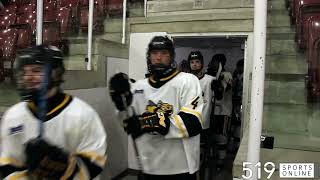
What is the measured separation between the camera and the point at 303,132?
1.67 meters

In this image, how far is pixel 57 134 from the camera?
1.08 m

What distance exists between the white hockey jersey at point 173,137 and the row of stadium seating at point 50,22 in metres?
0.87

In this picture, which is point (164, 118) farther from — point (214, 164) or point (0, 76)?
point (214, 164)

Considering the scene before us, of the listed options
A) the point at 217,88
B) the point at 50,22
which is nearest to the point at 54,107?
the point at 50,22

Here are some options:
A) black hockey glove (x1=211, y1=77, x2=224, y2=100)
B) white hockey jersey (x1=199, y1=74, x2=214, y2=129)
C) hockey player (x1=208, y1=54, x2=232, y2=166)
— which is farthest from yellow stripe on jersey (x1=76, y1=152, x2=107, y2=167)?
hockey player (x1=208, y1=54, x2=232, y2=166)

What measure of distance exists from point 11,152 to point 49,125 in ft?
0.49

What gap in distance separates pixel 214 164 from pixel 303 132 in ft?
6.61

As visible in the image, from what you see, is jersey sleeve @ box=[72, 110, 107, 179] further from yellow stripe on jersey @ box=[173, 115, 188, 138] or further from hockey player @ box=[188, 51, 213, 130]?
hockey player @ box=[188, 51, 213, 130]

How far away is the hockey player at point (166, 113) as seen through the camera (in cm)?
156

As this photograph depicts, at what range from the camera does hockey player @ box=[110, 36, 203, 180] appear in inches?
61.3

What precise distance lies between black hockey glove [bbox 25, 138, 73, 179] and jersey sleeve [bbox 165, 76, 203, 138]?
25.3 inches

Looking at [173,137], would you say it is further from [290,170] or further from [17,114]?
[17,114]

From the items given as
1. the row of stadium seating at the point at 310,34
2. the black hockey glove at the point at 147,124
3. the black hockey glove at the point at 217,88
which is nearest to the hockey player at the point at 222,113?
the black hockey glove at the point at 217,88

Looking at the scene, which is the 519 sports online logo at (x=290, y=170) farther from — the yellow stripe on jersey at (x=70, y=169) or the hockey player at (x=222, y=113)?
the hockey player at (x=222, y=113)
